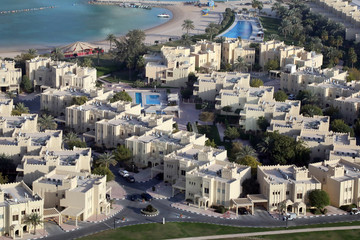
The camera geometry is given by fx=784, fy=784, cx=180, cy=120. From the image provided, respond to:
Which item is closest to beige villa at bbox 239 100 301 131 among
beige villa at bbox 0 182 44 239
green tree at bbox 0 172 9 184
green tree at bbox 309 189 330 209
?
green tree at bbox 309 189 330 209

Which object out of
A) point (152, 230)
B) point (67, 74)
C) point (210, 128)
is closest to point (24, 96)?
point (67, 74)

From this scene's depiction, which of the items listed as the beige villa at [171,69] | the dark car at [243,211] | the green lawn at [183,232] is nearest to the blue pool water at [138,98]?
the beige villa at [171,69]

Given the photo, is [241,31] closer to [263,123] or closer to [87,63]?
[87,63]

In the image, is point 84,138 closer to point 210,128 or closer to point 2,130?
point 2,130

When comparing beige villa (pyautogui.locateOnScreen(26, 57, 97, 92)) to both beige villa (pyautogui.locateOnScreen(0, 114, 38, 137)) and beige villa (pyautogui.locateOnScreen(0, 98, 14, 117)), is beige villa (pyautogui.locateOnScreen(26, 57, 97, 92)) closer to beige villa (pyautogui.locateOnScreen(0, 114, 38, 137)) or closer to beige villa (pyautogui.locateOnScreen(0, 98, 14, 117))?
beige villa (pyautogui.locateOnScreen(0, 98, 14, 117))

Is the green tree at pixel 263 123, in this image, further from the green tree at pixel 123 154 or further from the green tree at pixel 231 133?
the green tree at pixel 123 154

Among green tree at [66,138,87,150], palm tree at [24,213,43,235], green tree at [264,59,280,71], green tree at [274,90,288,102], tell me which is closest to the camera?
palm tree at [24,213,43,235]
